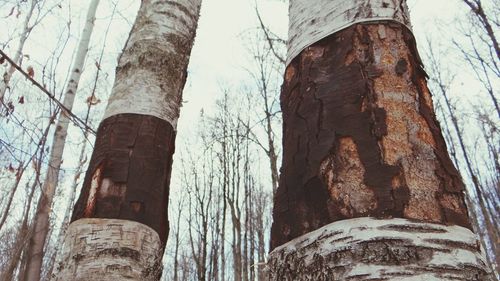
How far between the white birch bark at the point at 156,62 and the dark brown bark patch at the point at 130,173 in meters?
0.09

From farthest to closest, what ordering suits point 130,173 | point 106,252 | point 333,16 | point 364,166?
point 130,173 < point 106,252 < point 333,16 < point 364,166

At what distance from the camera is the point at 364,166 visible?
33.7 inches

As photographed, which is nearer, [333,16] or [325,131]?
[325,131]

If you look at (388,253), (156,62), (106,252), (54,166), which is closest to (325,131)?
(388,253)

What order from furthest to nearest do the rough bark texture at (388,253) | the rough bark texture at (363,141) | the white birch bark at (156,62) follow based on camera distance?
the white birch bark at (156,62) → the rough bark texture at (363,141) → the rough bark texture at (388,253)

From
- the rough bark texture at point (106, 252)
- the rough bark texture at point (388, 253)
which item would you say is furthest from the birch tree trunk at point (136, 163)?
the rough bark texture at point (388, 253)

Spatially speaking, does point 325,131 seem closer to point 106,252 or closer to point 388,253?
point 388,253

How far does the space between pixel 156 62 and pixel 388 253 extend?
1879 millimetres

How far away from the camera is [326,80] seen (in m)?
1.01

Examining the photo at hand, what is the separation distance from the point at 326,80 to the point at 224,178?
8756 mm

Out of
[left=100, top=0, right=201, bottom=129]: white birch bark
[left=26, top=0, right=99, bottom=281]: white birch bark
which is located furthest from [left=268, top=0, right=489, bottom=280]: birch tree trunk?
[left=26, top=0, right=99, bottom=281]: white birch bark

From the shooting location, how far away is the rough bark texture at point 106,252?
171cm

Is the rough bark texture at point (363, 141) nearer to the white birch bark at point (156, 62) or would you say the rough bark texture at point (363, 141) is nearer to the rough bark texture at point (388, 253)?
the rough bark texture at point (388, 253)

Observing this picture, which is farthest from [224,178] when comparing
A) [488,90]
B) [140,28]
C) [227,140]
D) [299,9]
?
[299,9]
